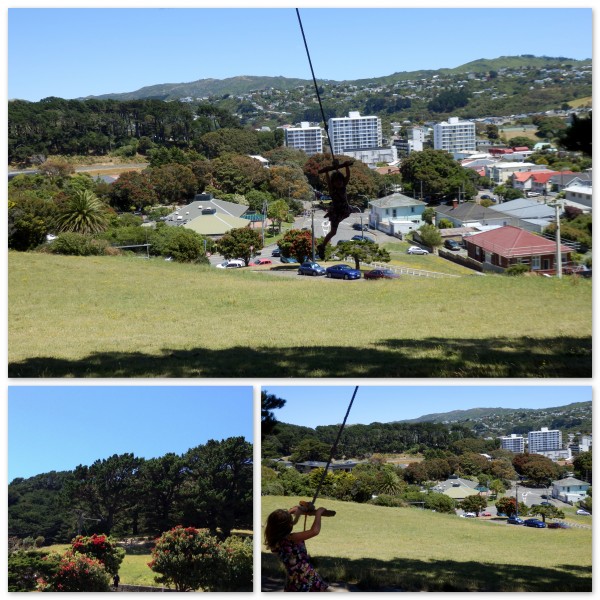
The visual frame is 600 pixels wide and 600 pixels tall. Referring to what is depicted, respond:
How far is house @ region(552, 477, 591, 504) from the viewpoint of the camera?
3.05 m

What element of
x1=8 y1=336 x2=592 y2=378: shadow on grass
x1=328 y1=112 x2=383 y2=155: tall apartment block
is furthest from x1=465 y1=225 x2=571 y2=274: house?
x1=8 y1=336 x2=592 y2=378: shadow on grass

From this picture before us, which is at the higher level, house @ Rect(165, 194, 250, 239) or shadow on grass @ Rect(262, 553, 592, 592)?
house @ Rect(165, 194, 250, 239)

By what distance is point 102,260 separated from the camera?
12516 millimetres

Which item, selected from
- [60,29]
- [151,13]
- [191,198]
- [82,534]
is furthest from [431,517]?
[191,198]

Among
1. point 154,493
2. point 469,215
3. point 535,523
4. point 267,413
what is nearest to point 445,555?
point 535,523

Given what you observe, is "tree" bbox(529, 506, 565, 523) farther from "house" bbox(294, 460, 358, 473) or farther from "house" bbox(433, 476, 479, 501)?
"house" bbox(294, 460, 358, 473)

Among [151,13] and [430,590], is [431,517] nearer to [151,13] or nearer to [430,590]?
[430,590]

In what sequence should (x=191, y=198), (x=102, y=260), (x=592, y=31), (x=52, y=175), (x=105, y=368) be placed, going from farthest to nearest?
(x=191, y=198) → (x=52, y=175) → (x=102, y=260) → (x=105, y=368) → (x=592, y=31)

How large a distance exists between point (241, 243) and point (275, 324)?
8392 mm

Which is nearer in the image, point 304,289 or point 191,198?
point 304,289

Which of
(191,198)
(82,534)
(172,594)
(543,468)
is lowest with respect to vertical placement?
(172,594)

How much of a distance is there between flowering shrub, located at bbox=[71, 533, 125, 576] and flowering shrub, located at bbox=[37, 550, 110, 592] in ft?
0.06

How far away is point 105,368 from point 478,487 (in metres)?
3.11

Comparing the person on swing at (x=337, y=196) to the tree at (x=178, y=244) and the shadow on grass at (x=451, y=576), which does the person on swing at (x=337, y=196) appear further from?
the tree at (x=178, y=244)
